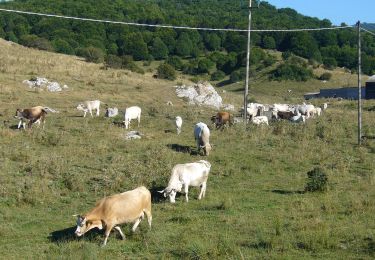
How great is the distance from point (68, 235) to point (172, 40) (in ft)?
346

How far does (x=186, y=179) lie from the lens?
16391 mm

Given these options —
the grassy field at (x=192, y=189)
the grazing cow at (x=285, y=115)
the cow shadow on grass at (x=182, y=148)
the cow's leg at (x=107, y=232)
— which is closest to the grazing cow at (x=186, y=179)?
the grassy field at (x=192, y=189)

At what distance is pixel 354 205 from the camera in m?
15.1

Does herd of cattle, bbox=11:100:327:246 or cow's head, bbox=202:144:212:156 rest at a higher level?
cow's head, bbox=202:144:212:156

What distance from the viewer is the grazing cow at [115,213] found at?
12.2 m

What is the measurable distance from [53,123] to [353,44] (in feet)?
360

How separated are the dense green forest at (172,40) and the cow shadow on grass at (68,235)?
6673 cm

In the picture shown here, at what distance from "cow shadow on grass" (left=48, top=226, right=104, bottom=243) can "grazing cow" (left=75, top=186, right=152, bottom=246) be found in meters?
0.43

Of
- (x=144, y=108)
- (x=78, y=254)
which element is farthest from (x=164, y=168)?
(x=144, y=108)

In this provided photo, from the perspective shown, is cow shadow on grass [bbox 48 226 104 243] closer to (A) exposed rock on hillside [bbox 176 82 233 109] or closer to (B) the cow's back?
(B) the cow's back

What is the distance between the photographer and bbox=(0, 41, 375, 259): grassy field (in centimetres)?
1182

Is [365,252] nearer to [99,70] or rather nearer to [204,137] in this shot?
[204,137]

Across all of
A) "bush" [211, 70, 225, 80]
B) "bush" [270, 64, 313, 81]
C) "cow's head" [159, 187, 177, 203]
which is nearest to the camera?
"cow's head" [159, 187, 177, 203]

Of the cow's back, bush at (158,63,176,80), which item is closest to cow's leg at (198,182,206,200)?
the cow's back
